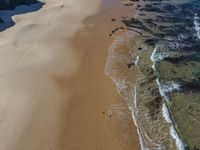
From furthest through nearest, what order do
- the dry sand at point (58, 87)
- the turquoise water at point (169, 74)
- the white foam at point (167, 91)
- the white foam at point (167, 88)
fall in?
1. the white foam at point (167, 88)
2. the turquoise water at point (169, 74)
3. the dry sand at point (58, 87)
4. the white foam at point (167, 91)

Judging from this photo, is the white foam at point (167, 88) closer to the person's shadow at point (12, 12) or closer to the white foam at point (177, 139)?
the white foam at point (177, 139)

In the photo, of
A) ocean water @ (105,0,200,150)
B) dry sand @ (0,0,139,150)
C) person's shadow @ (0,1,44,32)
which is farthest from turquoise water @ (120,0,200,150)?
person's shadow @ (0,1,44,32)

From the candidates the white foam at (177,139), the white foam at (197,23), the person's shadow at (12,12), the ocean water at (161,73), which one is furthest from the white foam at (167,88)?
the person's shadow at (12,12)

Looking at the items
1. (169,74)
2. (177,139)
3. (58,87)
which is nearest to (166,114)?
(177,139)

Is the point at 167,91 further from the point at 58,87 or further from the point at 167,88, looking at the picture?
the point at 58,87

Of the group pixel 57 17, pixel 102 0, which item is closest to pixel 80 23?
pixel 57 17

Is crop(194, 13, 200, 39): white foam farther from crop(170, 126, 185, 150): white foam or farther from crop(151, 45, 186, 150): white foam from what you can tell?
crop(170, 126, 185, 150): white foam

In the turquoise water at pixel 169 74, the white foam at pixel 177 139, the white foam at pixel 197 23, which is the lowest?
the white foam at pixel 197 23
